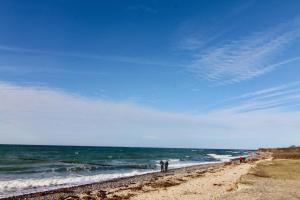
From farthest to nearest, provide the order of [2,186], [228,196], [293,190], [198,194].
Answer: [2,186]
[198,194]
[293,190]
[228,196]

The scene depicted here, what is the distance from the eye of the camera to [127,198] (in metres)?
25.2

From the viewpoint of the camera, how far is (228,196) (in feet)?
69.5

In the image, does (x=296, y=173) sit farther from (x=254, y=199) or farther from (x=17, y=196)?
(x=17, y=196)

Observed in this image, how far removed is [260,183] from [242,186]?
6.39 ft

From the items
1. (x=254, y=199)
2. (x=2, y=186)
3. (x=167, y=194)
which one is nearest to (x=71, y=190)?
(x=2, y=186)

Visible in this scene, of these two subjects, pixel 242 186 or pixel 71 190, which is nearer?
pixel 242 186

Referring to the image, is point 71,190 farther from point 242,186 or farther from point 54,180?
point 242,186

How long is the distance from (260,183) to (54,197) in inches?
583

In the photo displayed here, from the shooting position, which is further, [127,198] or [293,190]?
[127,198]

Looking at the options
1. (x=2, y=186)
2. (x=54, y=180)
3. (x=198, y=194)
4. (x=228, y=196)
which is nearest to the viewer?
(x=228, y=196)

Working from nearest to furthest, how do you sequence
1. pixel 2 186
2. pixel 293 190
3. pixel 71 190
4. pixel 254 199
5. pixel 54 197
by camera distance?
pixel 254 199 → pixel 293 190 → pixel 54 197 → pixel 71 190 → pixel 2 186

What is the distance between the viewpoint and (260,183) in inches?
1041

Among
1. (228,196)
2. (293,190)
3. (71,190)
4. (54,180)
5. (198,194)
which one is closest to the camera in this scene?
(228,196)

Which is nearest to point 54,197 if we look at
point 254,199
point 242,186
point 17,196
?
point 17,196
